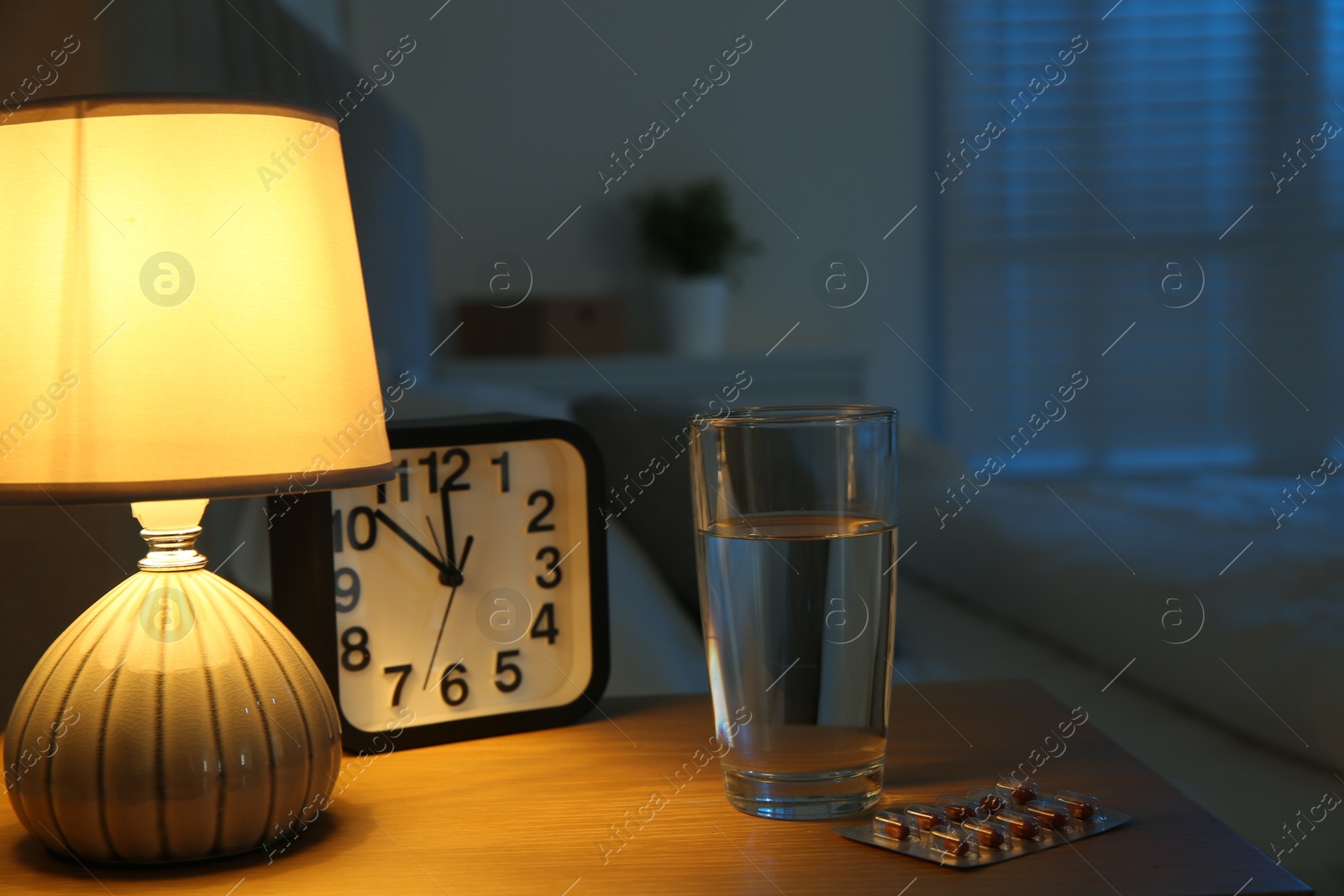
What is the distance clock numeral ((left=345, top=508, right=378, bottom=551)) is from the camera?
80 cm

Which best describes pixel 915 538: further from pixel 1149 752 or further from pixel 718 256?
pixel 718 256

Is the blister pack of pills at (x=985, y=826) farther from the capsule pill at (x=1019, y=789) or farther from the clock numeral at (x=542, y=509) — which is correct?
the clock numeral at (x=542, y=509)

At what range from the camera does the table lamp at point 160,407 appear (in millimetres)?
566

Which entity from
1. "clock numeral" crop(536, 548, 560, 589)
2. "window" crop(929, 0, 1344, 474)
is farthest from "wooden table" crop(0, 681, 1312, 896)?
"window" crop(929, 0, 1344, 474)

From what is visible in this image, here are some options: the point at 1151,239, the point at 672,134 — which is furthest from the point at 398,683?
the point at 1151,239

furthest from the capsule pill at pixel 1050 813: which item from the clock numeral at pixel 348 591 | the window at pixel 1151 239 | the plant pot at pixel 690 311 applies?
the window at pixel 1151 239

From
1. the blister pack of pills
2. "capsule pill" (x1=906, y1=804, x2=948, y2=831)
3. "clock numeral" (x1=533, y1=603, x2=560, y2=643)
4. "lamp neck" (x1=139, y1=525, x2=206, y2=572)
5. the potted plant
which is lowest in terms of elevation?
the blister pack of pills

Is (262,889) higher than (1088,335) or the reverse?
the reverse

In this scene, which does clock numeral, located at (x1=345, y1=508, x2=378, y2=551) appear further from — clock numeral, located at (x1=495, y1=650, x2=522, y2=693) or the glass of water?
the glass of water

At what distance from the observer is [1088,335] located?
146 inches

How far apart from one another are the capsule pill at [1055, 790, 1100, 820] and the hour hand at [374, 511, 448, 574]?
1.40 ft

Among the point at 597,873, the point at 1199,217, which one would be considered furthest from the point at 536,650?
the point at 1199,217

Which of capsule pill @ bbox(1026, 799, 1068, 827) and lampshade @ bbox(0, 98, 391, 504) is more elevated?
lampshade @ bbox(0, 98, 391, 504)

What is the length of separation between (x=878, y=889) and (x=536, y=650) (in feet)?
1.19
